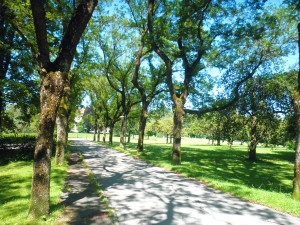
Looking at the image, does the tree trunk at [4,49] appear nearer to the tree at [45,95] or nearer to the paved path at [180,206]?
the tree at [45,95]

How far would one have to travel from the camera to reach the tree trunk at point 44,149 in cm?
397

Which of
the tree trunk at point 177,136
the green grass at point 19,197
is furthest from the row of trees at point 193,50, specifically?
the green grass at point 19,197

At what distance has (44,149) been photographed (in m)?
4.01

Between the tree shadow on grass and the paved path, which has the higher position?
the paved path

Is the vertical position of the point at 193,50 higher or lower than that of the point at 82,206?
higher

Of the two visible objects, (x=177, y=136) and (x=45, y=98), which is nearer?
(x=45, y=98)

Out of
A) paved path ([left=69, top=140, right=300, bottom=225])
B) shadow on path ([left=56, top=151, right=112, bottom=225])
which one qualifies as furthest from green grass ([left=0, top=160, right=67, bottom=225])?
paved path ([left=69, top=140, right=300, bottom=225])

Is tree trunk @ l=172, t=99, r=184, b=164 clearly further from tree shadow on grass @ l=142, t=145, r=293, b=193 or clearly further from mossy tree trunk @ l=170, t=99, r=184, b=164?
tree shadow on grass @ l=142, t=145, r=293, b=193

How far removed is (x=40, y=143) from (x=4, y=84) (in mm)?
8649

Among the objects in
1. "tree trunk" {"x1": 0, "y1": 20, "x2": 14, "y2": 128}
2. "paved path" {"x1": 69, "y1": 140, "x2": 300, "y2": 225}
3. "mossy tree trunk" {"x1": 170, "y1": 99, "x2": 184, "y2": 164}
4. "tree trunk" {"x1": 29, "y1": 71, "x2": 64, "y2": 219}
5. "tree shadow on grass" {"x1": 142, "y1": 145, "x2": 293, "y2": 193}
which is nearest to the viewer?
"tree trunk" {"x1": 29, "y1": 71, "x2": 64, "y2": 219}

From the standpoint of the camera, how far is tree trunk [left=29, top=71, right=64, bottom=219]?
13.0ft

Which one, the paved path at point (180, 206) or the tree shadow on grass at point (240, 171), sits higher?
the paved path at point (180, 206)

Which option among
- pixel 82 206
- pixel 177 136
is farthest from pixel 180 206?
pixel 177 136

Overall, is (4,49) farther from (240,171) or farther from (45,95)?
(240,171)
